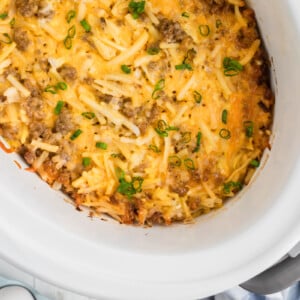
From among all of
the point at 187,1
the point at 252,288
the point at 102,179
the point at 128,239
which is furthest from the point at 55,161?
the point at 252,288

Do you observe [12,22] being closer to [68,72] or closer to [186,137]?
[68,72]

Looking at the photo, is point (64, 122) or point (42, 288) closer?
point (64, 122)

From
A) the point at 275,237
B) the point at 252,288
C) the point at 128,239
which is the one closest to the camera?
the point at 275,237

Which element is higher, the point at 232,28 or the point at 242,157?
the point at 232,28

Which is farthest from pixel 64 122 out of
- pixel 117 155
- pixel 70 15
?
pixel 70 15

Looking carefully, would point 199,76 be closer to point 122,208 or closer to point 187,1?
point 187,1

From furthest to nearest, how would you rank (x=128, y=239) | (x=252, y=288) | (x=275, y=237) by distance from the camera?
(x=252, y=288) → (x=128, y=239) → (x=275, y=237)

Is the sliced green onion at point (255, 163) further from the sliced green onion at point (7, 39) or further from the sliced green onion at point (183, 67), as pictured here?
the sliced green onion at point (7, 39)
